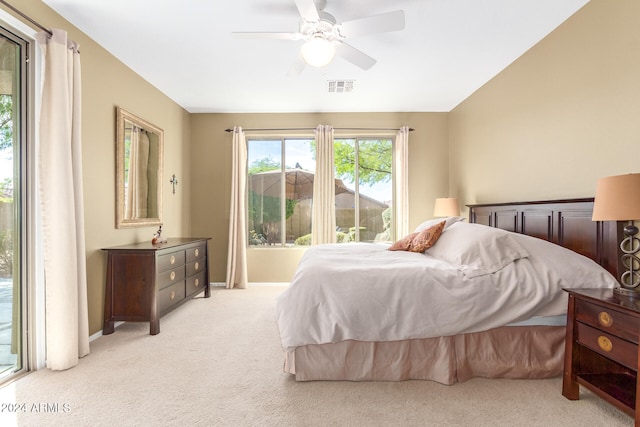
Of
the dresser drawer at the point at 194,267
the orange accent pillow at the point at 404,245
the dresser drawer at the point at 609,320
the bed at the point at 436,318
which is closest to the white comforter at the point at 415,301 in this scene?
the bed at the point at 436,318

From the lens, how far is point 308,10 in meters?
2.17

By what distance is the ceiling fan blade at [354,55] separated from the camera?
2.61 metres

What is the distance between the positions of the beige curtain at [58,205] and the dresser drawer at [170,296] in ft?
2.63

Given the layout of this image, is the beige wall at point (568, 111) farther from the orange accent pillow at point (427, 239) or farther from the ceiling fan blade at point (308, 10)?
the ceiling fan blade at point (308, 10)

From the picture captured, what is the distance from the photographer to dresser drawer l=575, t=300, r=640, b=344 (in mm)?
1620

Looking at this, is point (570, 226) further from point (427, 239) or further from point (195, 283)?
point (195, 283)

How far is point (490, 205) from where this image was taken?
3.73 metres

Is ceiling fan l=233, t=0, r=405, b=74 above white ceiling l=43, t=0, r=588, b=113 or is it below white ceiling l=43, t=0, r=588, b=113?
below

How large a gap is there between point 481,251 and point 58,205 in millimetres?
3061

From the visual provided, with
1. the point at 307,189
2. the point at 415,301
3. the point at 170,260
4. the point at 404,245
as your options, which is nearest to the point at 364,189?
the point at 307,189

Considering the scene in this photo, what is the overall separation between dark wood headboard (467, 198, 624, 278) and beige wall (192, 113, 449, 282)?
1.71 metres

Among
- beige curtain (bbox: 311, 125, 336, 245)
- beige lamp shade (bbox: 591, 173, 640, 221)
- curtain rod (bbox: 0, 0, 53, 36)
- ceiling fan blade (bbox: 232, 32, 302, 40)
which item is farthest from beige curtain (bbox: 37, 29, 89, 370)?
beige lamp shade (bbox: 591, 173, 640, 221)

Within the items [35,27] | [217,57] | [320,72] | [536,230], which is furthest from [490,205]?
[35,27]

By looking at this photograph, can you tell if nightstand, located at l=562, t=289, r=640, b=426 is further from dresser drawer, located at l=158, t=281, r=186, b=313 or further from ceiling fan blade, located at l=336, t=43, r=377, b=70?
dresser drawer, located at l=158, t=281, r=186, b=313
